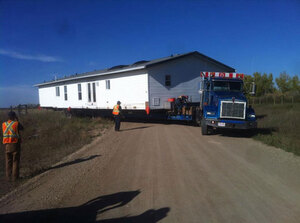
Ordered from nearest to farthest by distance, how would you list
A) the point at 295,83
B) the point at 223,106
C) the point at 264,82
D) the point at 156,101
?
the point at 223,106
the point at 156,101
the point at 295,83
the point at 264,82

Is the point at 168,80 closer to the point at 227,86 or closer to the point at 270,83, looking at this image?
the point at 227,86

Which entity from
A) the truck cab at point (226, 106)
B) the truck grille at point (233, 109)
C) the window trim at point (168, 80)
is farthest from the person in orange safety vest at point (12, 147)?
the window trim at point (168, 80)

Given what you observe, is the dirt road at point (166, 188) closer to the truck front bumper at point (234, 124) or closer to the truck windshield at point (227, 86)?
the truck front bumper at point (234, 124)

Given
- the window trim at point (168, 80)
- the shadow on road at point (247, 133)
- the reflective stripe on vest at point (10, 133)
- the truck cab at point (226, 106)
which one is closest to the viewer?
the reflective stripe on vest at point (10, 133)

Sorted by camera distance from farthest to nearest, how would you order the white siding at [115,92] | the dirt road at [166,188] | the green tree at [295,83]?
1. the green tree at [295,83]
2. the white siding at [115,92]
3. the dirt road at [166,188]

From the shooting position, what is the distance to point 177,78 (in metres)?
16.4

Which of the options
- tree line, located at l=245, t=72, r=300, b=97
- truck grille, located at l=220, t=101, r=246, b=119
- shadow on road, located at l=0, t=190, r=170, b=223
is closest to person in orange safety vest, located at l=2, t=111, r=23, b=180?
shadow on road, located at l=0, t=190, r=170, b=223

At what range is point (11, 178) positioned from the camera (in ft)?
21.1

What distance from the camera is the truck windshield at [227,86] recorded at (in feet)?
39.8

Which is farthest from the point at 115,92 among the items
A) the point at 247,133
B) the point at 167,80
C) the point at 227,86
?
the point at 247,133

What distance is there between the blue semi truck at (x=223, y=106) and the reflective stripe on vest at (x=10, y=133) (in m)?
7.50

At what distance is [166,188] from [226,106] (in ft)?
21.7

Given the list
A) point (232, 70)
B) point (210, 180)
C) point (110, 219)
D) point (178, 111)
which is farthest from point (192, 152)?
point (232, 70)

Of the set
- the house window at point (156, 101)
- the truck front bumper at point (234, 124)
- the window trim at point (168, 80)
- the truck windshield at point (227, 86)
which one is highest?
the window trim at point (168, 80)
